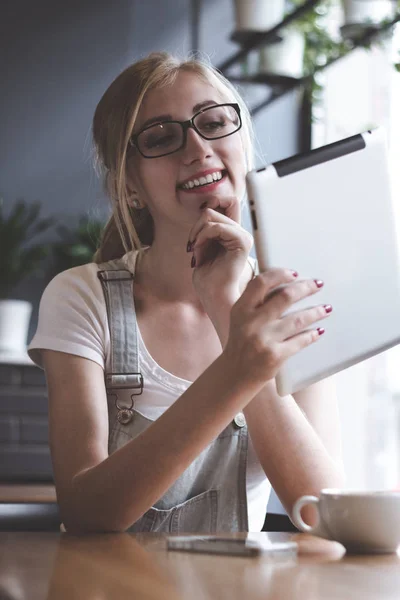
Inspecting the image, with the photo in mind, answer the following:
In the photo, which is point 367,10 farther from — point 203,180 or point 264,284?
point 264,284

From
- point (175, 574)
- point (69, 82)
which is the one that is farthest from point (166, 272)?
point (69, 82)

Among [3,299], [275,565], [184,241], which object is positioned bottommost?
[275,565]

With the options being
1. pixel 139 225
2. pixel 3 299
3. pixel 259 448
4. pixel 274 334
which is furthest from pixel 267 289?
pixel 3 299

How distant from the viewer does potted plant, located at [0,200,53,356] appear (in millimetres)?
3383

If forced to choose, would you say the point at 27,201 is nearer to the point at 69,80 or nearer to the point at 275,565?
the point at 69,80

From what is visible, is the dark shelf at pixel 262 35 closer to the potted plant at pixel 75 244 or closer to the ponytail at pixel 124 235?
the potted plant at pixel 75 244

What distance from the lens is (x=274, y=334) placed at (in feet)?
3.22

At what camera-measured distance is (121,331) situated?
1516 millimetres

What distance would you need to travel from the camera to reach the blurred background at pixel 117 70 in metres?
3.47

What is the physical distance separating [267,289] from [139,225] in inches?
33.6

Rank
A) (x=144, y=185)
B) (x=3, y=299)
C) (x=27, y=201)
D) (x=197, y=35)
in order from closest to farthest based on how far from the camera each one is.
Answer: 1. (x=144, y=185)
2. (x=3, y=299)
3. (x=27, y=201)
4. (x=197, y=35)

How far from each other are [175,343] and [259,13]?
216 cm

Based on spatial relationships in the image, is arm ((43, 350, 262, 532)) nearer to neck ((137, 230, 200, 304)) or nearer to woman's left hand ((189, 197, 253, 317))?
woman's left hand ((189, 197, 253, 317))

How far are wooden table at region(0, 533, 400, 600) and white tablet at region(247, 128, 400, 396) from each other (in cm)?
25
